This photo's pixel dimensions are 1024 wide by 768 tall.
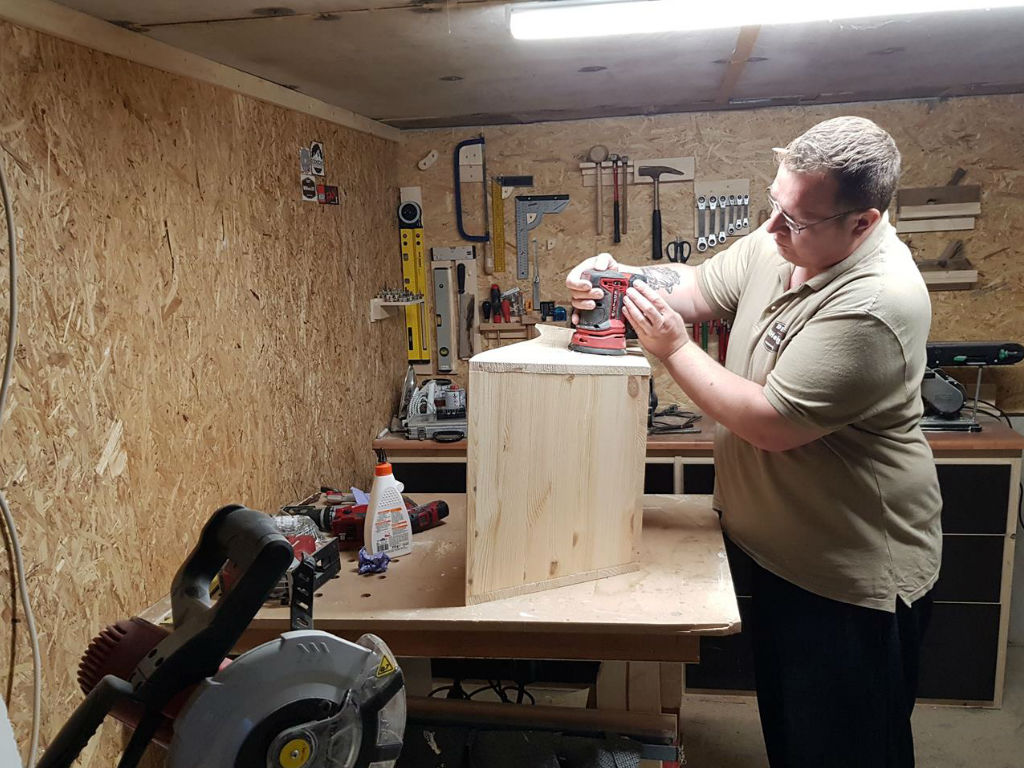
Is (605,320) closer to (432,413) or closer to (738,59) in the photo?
(738,59)

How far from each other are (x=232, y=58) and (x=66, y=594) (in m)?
1.19

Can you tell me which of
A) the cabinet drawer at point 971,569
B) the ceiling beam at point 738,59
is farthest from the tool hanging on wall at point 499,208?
the cabinet drawer at point 971,569

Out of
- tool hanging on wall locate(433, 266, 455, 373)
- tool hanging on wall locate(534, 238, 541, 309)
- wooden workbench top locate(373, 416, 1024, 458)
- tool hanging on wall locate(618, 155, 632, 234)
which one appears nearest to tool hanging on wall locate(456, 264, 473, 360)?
tool hanging on wall locate(433, 266, 455, 373)

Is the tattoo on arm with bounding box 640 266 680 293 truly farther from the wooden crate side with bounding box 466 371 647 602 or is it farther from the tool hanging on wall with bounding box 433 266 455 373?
the tool hanging on wall with bounding box 433 266 455 373

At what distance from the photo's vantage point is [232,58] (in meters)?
1.70

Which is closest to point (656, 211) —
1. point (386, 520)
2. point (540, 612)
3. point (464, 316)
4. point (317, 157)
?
point (464, 316)

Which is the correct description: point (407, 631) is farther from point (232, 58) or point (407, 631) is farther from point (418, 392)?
point (418, 392)

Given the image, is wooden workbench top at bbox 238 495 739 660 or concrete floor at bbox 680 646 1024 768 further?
concrete floor at bbox 680 646 1024 768

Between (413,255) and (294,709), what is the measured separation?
7.74ft

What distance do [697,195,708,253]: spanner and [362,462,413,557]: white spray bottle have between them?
1.78 meters

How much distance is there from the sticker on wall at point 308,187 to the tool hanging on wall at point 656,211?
1270mm

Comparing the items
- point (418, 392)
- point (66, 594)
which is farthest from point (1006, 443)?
point (66, 594)

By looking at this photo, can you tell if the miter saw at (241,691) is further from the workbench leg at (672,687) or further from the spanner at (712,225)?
the spanner at (712,225)

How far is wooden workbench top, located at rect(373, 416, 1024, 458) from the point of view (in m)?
2.27
